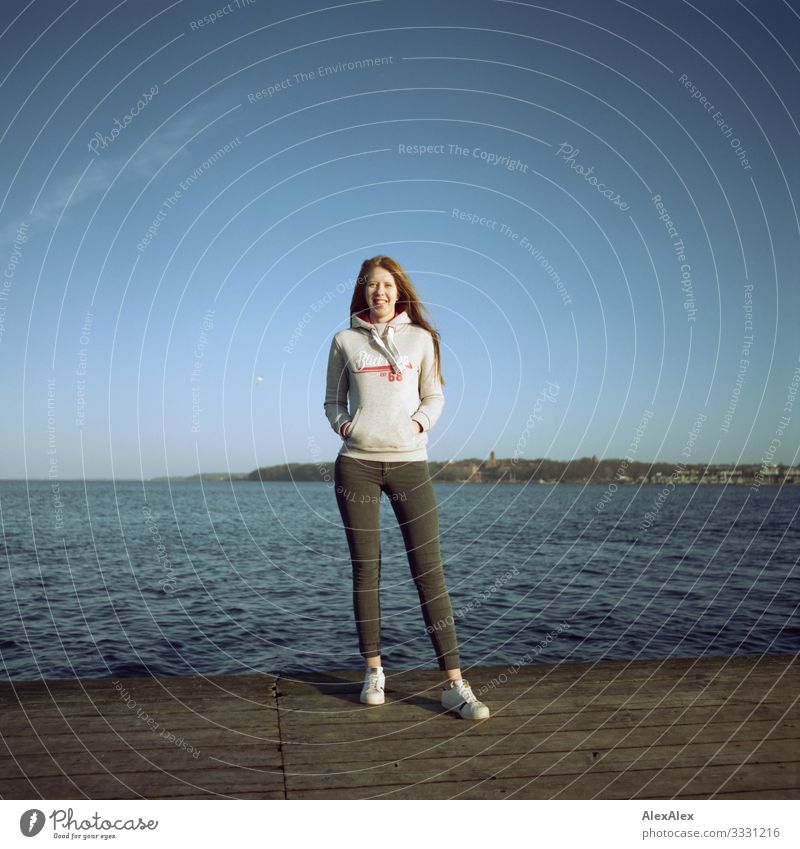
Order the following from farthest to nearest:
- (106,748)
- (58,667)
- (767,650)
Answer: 1. (767,650)
2. (58,667)
3. (106,748)

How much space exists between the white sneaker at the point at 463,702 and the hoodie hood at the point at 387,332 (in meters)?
1.93

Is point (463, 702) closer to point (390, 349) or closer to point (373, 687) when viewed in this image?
point (373, 687)

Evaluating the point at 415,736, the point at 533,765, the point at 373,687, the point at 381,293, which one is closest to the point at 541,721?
the point at 533,765

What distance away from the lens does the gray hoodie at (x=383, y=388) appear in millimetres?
4621

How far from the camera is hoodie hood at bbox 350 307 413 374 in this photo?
4.65 meters

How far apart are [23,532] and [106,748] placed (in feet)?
120

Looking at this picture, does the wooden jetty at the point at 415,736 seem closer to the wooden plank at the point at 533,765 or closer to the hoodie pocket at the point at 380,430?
the wooden plank at the point at 533,765

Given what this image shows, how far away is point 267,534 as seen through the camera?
3900cm

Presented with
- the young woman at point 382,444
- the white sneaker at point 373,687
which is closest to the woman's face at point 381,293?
the young woman at point 382,444

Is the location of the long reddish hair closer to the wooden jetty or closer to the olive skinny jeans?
the olive skinny jeans

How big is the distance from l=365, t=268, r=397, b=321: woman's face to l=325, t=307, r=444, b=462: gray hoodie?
0.23ft
